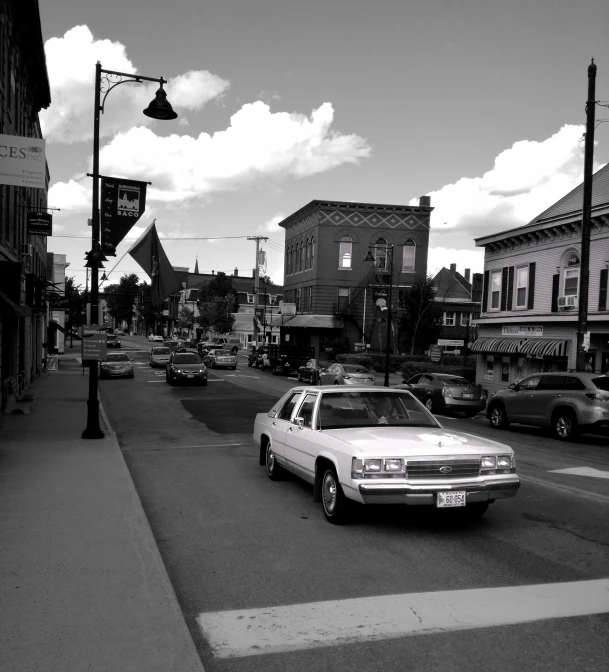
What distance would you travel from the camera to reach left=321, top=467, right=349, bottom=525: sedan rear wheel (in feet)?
24.3

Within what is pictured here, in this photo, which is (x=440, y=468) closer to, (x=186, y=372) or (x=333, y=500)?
(x=333, y=500)

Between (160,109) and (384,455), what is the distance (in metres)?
9.43

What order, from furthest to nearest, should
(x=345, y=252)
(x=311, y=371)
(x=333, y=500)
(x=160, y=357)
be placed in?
(x=345, y=252) < (x=160, y=357) < (x=311, y=371) < (x=333, y=500)

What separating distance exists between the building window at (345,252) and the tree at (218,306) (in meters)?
32.2

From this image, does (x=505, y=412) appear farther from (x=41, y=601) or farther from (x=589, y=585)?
(x=41, y=601)

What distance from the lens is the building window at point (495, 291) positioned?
3125 cm

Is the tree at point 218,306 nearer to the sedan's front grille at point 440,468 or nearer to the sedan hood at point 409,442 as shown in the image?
the sedan hood at point 409,442

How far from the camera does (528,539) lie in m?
7.10

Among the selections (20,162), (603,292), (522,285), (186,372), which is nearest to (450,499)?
(20,162)

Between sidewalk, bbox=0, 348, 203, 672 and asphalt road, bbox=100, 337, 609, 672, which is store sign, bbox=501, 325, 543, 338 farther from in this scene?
sidewalk, bbox=0, 348, 203, 672

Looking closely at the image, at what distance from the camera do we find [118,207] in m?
13.9

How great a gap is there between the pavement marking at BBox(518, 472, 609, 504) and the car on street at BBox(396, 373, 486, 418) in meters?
11.0

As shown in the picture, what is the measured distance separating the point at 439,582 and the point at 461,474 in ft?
5.10

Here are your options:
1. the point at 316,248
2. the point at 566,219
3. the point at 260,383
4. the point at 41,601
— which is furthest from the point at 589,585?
the point at 316,248
